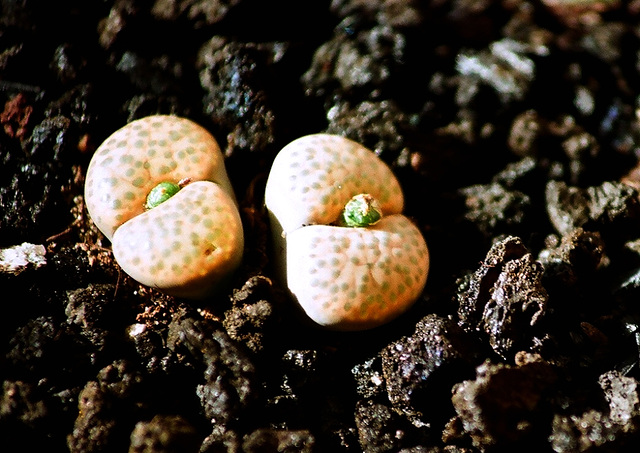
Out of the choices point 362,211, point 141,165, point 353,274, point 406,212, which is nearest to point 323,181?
point 362,211

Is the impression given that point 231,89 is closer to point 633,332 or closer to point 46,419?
point 46,419

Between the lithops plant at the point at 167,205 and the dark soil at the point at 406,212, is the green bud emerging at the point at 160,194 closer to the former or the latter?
the lithops plant at the point at 167,205

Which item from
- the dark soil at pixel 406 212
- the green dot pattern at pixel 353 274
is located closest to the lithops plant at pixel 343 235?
the green dot pattern at pixel 353 274

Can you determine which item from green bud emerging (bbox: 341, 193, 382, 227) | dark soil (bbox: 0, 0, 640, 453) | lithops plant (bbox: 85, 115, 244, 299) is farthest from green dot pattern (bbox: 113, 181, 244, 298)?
green bud emerging (bbox: 341, 193, 382, 227)

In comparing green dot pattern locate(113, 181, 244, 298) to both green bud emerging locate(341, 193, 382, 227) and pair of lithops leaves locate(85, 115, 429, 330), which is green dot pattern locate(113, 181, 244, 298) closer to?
pair of lithops leaves locate(85, 115, 429, 330)

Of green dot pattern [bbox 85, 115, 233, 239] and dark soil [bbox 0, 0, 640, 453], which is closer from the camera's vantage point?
dark soil [bbox 0, 0, 640, 453]

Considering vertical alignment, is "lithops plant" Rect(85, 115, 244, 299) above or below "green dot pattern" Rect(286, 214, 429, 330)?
above
